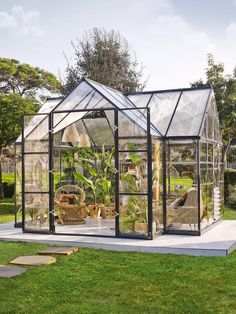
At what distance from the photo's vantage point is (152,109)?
1018 centimetres

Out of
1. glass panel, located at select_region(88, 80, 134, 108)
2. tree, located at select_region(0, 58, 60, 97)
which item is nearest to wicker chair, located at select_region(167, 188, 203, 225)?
glass panel, located at select_region(88, 80, 134, 108)

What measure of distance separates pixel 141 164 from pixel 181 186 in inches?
49.9

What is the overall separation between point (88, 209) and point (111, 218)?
70 cm

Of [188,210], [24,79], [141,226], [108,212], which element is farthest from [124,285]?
[24,79]

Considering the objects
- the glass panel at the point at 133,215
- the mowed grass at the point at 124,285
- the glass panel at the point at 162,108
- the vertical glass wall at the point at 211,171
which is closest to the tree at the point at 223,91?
the vertical glass wall at the point at 211,171

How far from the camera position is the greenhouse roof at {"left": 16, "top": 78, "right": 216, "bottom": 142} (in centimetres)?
915

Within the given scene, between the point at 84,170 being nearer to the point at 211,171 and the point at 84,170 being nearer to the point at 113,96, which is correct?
the point at 113,96

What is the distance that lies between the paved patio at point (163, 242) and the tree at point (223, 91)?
9.38 metres

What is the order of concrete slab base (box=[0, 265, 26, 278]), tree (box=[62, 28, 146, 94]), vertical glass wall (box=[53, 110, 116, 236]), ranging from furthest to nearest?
tree (box=[62, 28, 146, 94])
vertical glass wall (box=[53, 110, 116, 236])
concrete slab base (box=[0, 265, 26, 278])

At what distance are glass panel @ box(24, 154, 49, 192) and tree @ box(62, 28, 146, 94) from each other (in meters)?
10.4

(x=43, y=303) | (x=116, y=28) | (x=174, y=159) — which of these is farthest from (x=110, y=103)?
(x=116, y=28)

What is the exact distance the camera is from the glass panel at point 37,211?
930 centimetres

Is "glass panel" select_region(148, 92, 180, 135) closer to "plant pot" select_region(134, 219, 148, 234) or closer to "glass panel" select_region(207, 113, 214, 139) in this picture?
"glass panel" select_region(207, 113, 214, 139)

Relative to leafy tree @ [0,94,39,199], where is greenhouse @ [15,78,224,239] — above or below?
below
